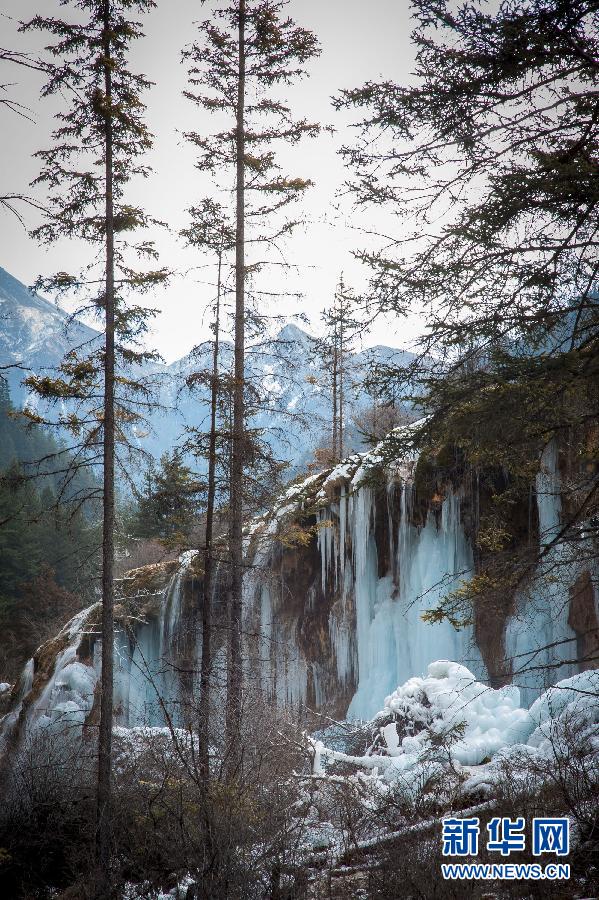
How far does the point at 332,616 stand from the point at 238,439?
5988mm

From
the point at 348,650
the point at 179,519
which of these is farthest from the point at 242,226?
the point at 348,650

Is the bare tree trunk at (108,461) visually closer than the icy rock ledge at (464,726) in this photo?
No

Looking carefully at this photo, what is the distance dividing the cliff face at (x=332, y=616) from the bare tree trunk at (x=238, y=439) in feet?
4.65

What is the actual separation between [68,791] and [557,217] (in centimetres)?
944

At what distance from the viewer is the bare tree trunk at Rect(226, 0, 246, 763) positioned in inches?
322

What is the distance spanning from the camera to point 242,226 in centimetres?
1010

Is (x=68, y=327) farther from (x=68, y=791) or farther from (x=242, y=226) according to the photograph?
(x=68, y=791)

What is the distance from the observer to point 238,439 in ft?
30.8

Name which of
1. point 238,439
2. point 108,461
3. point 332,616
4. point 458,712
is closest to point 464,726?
point 458,712

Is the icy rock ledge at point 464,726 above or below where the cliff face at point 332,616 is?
below

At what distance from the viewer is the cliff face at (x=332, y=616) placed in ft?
36.8

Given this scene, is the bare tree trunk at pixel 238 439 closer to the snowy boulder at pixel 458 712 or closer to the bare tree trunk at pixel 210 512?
the bare tree trunk at pixel 210 512

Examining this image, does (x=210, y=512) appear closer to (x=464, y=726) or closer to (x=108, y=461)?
(x=108, y=461)

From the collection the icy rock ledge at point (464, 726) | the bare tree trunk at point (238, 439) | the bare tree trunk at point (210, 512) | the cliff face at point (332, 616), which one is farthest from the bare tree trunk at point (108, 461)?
the icy rock ledge at point (464, 726)
